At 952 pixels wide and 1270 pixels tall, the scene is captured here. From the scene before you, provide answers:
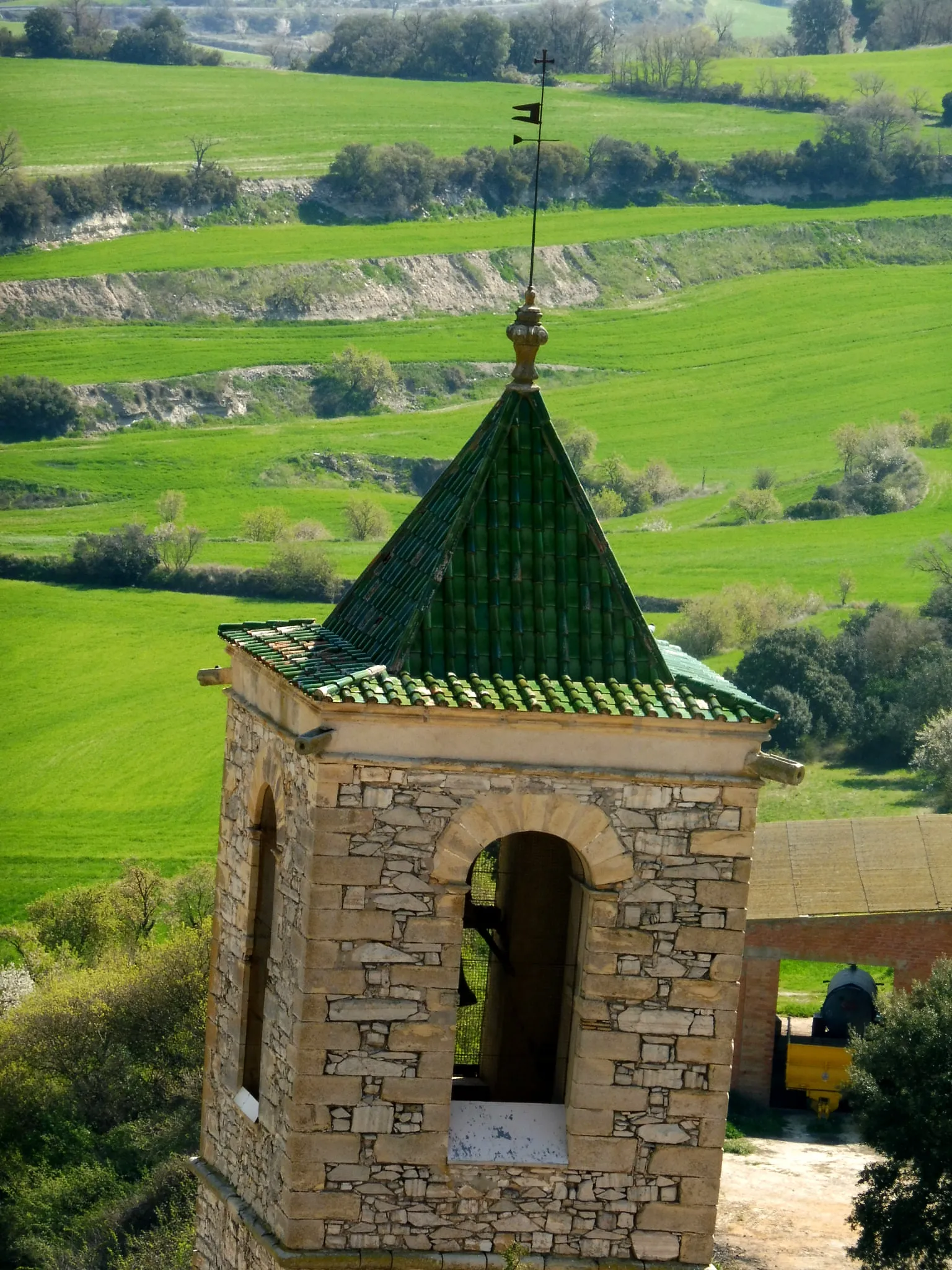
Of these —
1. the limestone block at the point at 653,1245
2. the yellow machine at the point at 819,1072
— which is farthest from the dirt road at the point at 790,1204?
the limestone block at the point at 653,1245

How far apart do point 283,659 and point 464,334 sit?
8398 centimetres

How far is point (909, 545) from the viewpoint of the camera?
8531cm

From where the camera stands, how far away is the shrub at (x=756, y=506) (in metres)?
88.4

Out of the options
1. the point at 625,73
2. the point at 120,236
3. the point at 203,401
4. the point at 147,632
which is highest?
the point at 625,73

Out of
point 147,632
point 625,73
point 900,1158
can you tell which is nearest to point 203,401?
point 147,632

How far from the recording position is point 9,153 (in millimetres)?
95875

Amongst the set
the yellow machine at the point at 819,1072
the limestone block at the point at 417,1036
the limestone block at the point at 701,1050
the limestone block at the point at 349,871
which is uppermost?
the limestone block at the point at 349,871

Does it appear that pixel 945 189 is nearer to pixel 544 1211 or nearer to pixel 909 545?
pixel 909 545

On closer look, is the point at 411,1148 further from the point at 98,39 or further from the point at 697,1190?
the point at 98,39

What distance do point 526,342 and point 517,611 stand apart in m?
1.58

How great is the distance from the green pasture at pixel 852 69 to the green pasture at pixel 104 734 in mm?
59416

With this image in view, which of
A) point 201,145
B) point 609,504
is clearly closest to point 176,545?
point 609,504

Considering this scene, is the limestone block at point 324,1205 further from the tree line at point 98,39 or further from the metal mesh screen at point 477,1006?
the tree line at point 98,39

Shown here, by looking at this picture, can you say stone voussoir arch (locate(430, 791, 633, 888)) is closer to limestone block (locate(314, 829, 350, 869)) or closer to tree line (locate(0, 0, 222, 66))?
limestone block (locate(314, 829, 350, 869))
